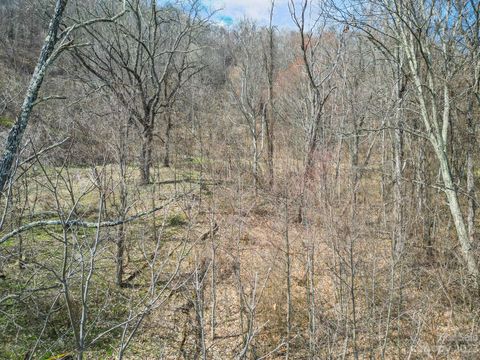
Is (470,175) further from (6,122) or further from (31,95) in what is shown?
(6,122)

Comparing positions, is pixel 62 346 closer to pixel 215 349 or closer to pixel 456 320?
pixel 215 349

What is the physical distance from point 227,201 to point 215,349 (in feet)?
14.4

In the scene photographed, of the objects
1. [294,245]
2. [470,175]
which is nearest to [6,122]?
[294,245]

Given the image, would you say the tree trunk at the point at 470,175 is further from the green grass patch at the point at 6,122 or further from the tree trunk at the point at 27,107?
the green grass patch at the point at 6,122

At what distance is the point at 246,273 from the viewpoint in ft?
27.3

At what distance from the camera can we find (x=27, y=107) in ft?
14.4

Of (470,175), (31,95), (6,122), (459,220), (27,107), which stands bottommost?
(459,220)

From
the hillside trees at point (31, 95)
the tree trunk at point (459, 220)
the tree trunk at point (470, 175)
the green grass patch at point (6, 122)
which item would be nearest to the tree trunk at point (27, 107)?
the hillside trees at point (31, 95)

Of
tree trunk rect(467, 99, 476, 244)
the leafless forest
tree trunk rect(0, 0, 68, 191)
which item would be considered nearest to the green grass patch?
the leafless forest

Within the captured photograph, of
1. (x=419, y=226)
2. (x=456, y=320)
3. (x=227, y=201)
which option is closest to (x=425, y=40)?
(x=419, y=226)

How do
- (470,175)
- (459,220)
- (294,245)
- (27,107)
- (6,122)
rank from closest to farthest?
1. (27,107)
2. (459,220)
3. (470,175)
4. (294,245)
5. (6,122)

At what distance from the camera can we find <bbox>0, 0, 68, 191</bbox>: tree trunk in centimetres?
427

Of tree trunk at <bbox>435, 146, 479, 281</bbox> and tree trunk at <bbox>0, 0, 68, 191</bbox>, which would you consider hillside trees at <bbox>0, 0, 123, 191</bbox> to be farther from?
tree trunk at <bbox>435, 146, 479, 281</bbox>

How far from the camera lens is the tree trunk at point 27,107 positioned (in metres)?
4.27
